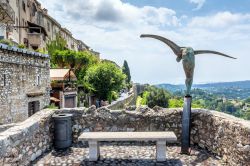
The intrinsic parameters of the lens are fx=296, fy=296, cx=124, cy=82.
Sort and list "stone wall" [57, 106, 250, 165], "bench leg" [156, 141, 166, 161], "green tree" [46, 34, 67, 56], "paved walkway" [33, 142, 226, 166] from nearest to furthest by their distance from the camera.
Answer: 1. "paved walkway" [33, 142, 226, 166]
2. "bench leg" [156, 141, 166, 161]
3. "stone wall" [57, 106, 250, 165]
4. "green tree" [46, 34, 67, 56]

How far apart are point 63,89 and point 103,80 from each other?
8.57m

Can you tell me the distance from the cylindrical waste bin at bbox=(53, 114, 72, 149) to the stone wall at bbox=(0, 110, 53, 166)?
0.17 meters

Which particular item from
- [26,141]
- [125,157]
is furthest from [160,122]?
[26,141]

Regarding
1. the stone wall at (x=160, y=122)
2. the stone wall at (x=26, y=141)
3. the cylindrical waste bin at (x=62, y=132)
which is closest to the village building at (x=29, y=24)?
the stone wall at (x=160, y=122)

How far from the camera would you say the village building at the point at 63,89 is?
83.6 feet

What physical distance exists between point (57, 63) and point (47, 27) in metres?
9.70

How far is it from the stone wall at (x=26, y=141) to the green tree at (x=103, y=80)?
24849mm

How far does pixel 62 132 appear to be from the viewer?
850 centimetres

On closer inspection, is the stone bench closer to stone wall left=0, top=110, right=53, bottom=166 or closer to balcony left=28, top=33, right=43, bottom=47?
stone wall left=0, top=110, right=53, bottom=166

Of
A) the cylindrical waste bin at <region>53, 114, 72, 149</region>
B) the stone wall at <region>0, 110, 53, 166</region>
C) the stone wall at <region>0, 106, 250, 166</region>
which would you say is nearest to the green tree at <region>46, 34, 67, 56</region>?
the stone wall at <region>0, 106, 250, 166</region>

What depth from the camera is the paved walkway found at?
7.13 metres

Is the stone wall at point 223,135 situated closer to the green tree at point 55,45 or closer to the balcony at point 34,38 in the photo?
the balcony at point 34,38

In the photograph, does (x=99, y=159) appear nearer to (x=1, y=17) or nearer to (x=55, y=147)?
(x=55, y=147)

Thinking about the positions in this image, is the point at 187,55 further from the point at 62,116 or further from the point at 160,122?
the point at 62,116
